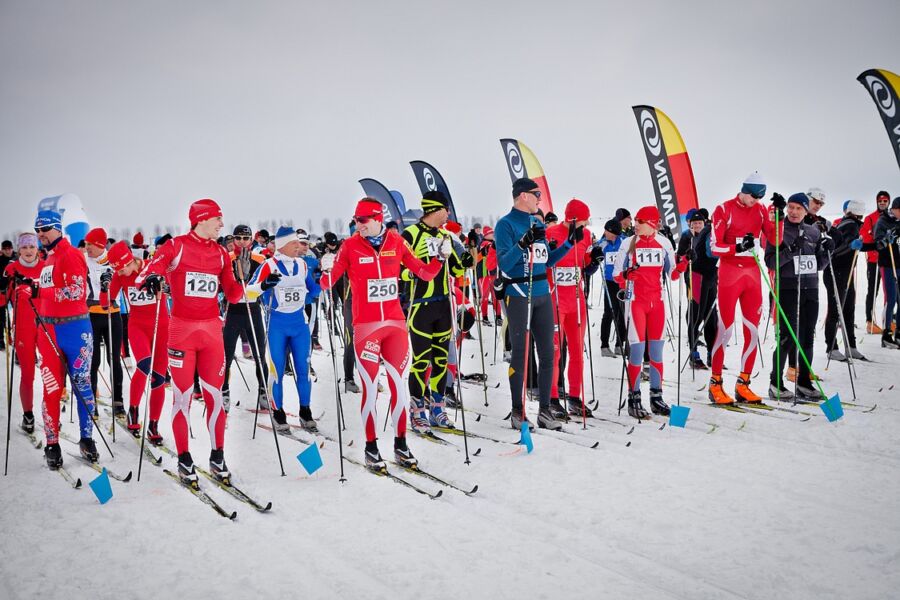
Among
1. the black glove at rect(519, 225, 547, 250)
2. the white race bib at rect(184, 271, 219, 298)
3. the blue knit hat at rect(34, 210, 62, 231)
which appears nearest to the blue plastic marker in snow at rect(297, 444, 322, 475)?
the white race bib at rect(184, 271, 219, 298)

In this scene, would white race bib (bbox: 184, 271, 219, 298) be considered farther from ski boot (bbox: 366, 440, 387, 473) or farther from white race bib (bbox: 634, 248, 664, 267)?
white race bib (bbox: 634, 248, 664, 267)

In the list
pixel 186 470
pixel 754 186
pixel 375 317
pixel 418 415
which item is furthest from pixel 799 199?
pixel 186 470

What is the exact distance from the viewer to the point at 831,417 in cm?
571

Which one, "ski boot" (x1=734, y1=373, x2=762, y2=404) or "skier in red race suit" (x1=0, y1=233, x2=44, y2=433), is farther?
"ski boot" (x1=734, y1=373, x2=762, y2=404)

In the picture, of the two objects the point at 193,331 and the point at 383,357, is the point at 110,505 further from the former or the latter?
the point at 383,357

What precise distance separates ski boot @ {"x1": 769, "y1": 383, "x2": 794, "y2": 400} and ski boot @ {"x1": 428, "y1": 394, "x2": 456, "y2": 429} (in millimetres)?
3605

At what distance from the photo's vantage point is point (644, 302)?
6469 mm

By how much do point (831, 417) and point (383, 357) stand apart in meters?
4.20

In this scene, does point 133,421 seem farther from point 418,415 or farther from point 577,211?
point 577,211

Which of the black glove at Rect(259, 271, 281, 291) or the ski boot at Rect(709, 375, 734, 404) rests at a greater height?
the black glove at Rect(259, 271, 281, 291)

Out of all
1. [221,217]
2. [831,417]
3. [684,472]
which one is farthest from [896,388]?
[221,217]

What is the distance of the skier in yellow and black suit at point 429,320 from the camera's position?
5.94 metres

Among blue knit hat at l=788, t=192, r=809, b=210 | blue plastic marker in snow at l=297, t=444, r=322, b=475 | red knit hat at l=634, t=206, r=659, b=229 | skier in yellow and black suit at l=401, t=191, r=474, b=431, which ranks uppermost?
blue knit hat at l=788, t=192, r=809, b=210

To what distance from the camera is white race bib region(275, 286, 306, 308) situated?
21.4 ft
